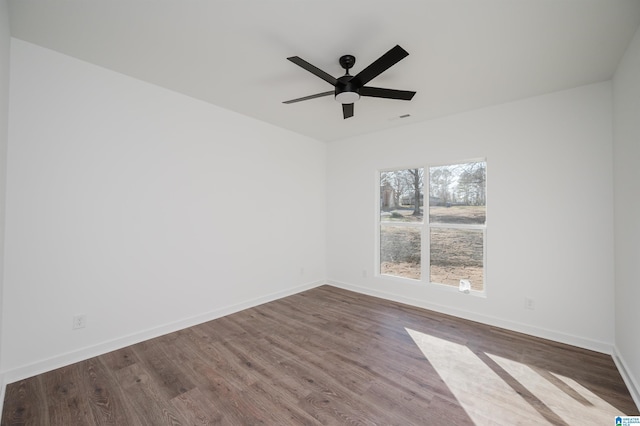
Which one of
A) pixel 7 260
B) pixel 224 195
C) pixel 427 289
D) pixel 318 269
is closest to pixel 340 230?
pixel 318 269

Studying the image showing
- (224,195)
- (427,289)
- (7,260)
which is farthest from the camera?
(427,289)

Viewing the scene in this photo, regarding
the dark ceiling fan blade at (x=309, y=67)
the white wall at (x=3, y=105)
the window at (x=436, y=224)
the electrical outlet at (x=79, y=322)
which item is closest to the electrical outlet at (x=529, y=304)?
the window at (x=436, y=224)

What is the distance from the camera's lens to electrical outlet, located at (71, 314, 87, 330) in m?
2.30

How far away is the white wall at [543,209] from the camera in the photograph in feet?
8.45

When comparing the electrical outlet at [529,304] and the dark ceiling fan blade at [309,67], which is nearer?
the dark ceiling fan blade at [309,67]

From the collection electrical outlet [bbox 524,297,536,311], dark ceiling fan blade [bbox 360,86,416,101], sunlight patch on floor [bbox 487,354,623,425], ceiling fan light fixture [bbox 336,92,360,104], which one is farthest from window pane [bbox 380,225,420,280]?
ceiling fan light fixture [bbox 336,92,360,104]

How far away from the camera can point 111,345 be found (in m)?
2.48

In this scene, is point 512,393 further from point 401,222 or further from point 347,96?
point 347,96

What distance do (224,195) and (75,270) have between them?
159cm

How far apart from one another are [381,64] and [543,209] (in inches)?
95.6

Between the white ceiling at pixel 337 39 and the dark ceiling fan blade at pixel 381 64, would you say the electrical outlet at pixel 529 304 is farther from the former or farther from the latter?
the dark ceiling fan blade at pixel 381 64

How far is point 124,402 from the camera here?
1848 mm

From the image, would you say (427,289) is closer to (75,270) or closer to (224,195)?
(224,195)

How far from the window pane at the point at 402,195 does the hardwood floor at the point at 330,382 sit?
1.67 m
